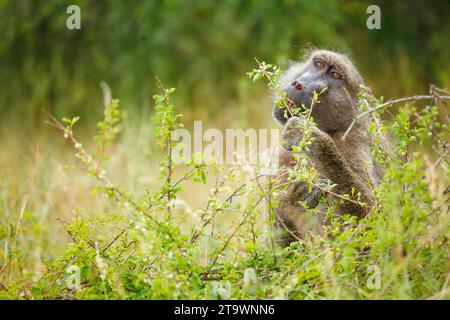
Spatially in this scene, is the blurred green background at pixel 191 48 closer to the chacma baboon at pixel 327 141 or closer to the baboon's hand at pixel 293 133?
the chacma baboon at pixel 327 141

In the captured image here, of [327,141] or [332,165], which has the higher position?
[327,141]

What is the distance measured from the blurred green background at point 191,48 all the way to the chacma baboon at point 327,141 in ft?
13.9

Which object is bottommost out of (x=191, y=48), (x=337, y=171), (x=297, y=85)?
(x=337, y=171)

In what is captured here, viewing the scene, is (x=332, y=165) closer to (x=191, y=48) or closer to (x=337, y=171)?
(x=337, y=171)

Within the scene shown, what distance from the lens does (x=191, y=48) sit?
30.0 ft

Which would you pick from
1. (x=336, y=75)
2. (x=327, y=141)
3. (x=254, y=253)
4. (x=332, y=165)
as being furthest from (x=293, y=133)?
(x=336, y=75)

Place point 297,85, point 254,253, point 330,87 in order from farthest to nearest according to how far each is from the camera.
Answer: point 330,87, point 297,85, point 254,253

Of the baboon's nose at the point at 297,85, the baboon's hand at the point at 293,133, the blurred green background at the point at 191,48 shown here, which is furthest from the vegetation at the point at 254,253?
the blurred green background at the point at 191,48

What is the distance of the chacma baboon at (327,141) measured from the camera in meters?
3.77

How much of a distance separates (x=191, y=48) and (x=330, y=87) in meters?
4.98

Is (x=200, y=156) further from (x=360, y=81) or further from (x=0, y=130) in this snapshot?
(x=0, y=130)

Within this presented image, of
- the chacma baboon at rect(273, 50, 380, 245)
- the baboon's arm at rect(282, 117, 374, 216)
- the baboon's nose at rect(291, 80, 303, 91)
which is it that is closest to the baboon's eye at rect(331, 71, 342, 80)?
the chacma baboon at rect(273, 50, 380, 245)

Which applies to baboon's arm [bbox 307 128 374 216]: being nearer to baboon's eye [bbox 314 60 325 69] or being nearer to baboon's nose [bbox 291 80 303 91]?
baboon's nose [bbox 291 80 303 91]

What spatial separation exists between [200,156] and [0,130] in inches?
260
